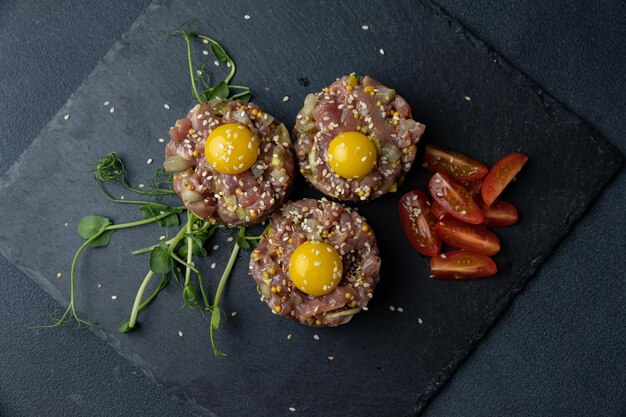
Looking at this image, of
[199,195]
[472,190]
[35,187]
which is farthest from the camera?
[35,187]

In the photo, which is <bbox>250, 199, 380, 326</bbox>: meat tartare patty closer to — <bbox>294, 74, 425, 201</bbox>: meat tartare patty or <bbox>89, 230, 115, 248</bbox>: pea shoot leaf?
<bbox>294, 74, 425, 201</bbox>: meat tartare patty

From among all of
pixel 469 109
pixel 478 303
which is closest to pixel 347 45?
pixel 469 109

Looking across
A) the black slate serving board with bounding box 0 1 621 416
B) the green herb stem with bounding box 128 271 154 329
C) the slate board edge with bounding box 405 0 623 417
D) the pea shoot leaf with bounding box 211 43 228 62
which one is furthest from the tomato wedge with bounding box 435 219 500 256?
the green herb stem with bounding box 128 271 154 329

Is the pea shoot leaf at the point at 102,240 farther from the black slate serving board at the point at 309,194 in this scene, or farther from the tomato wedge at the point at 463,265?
the tomato wedge at the point at 463,265

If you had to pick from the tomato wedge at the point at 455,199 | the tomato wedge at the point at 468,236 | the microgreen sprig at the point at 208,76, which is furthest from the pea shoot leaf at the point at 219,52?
the tomato wedge at the point at 468,236

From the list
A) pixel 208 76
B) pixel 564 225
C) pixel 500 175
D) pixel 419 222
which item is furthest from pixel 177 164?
pixel 564 225

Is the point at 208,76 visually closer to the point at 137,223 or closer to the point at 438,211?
the point at 137,223

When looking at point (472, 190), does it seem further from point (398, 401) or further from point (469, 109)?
point (398, 401)
